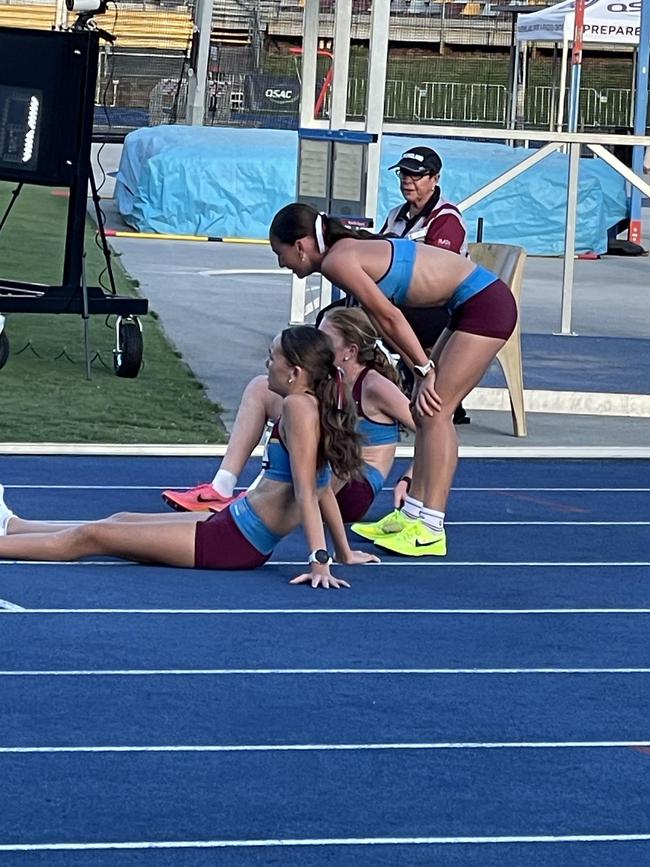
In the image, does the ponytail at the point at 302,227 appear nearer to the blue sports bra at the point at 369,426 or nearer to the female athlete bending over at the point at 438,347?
the female athlete bending over at the point at 438,347

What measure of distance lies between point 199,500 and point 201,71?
20.3 meters

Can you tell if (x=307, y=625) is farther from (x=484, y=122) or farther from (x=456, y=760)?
(x=484, y=122)

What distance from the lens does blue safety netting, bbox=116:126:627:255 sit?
22.6 m

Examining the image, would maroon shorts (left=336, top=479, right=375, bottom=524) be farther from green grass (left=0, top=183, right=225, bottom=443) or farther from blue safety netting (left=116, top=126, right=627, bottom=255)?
blue safety netting (left=116, top=126, right=627, bottom=255)

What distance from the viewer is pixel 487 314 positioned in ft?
23.3

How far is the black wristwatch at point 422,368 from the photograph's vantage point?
6930 millimetres

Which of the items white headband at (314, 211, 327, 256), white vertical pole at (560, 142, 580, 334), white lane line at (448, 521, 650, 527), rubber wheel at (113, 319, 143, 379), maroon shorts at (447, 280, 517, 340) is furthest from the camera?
white vertical pole at (560, 142, 580, 334)

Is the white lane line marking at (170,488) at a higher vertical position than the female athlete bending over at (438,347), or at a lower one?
lower

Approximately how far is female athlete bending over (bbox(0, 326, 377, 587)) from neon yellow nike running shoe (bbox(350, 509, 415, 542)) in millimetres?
441

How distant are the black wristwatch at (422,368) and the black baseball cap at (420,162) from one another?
1.99 m

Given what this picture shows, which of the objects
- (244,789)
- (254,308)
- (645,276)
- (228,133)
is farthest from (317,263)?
(228,133)

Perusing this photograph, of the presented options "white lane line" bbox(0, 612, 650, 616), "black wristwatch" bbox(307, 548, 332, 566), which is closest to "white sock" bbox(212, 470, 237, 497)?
"black wristwatch" bbox(307, 548, 332, 566)

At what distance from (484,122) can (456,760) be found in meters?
36.3

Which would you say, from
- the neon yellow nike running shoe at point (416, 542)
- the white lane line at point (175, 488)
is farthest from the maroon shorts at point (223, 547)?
the white lane line at point (175, 488)
